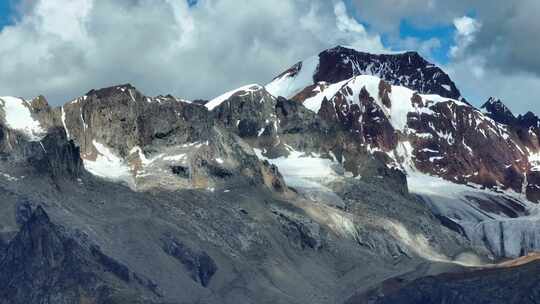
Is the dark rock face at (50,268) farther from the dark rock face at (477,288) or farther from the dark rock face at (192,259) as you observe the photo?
the dark rock face at (477,288)

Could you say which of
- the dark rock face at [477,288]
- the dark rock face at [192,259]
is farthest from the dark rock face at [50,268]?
the dark rock face at [477,288]

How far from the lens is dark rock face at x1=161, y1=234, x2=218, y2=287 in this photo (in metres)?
184

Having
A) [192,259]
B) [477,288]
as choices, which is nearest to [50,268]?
[192,259]

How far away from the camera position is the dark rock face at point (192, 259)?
603 ft

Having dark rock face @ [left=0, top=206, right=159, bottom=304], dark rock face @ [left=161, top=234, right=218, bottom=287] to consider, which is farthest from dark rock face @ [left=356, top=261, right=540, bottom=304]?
dark rock face @ [left=0, top=206, right=159, bottom=304]

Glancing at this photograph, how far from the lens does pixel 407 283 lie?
18362 cm

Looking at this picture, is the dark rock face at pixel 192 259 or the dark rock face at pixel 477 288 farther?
the dark rock face at pixel 192 259

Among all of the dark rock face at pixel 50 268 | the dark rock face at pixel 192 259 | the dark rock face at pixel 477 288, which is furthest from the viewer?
the dark rock face at pixel 192 259

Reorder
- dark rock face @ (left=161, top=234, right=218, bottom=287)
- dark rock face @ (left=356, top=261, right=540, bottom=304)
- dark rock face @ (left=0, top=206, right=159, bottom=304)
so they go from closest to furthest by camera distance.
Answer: dark rock face @ (left=356, top=261, right=540, bottom=304), dark rock face @ (left=0, top=206, right=159, bottom=304), dark rock face @ (left=161, top=234, right=218, bottom=287)

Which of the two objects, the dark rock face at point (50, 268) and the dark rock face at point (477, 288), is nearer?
the dark rock face at point (477, 288)

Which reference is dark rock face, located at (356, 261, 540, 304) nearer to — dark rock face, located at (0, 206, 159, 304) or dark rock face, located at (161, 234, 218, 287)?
dark rock face, located at (161, 234, 218, 287)

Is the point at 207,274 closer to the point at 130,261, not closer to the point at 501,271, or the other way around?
the point at 130,261

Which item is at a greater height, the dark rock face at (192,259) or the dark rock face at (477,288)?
the dark rock face at (192,259)

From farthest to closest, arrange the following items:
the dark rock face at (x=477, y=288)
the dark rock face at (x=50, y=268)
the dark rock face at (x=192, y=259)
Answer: the dark rock face at (x=192, y=259) → the dark rock face at (x=50, y=268) → the dark rock face at (x=477, y=288)
